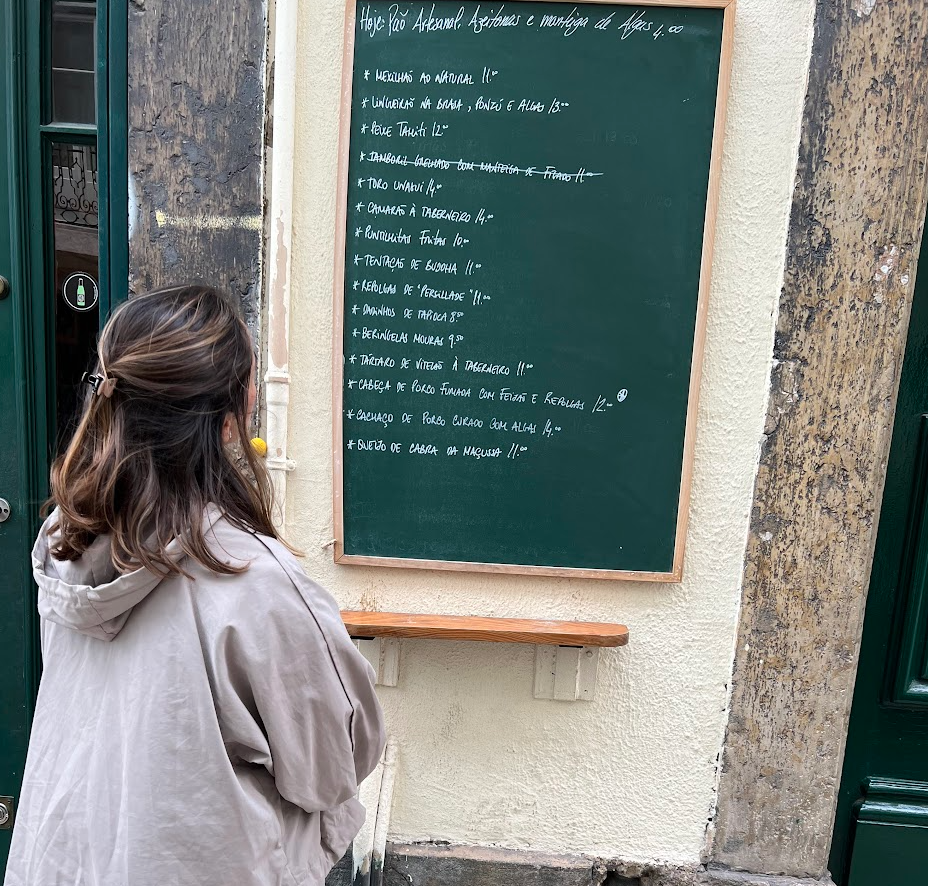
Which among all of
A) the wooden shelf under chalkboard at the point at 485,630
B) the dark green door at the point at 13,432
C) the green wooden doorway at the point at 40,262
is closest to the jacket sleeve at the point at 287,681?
the wooden shelf under chalkboard at the point at 485,630

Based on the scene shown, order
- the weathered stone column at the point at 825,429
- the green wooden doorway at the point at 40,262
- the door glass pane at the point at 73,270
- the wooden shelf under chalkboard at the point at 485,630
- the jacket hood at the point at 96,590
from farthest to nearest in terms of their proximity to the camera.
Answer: the door glass pane at the point at 73,270 → the green wooden doorway at the point at 40,262 → the wooden shelf under chalkboard at the point at 485,630 → the weathered stone column at the point at 825,429 → the jacket hood at the point at 96,590

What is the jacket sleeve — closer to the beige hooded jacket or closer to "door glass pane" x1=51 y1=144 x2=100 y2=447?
the beige hooded jacket

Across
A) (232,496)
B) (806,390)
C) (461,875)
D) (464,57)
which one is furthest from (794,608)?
(464,57)

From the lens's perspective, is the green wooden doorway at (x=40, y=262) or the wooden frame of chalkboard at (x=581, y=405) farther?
the green wooden doorway at (x=40, y=262)

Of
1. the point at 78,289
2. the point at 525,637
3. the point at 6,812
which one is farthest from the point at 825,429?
the point at 6,812

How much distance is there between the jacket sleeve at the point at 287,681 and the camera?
117 cm

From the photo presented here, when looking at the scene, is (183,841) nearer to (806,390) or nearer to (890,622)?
(806,390)

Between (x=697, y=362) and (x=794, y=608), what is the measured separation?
2.51ft

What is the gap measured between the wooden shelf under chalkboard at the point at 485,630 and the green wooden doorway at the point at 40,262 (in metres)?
1.14

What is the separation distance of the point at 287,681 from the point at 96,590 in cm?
32

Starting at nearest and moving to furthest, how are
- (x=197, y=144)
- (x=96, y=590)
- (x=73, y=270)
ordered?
(x=96, y=590), (x=197, y=144), (x=73, y=270)

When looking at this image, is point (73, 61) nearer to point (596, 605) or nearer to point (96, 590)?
point (96, 590)

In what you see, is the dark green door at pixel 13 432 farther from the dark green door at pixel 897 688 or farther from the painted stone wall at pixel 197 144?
the dark green door at pixel 897 688

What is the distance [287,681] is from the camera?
3.95 ft
